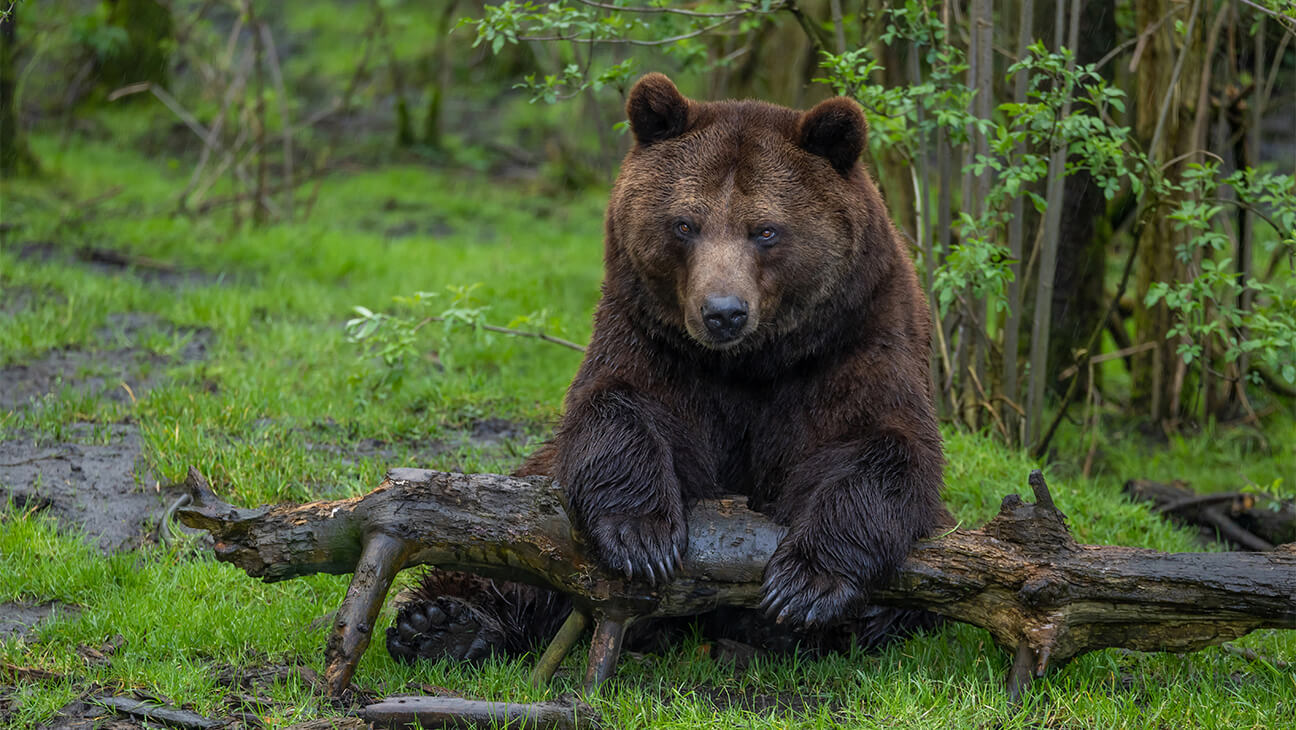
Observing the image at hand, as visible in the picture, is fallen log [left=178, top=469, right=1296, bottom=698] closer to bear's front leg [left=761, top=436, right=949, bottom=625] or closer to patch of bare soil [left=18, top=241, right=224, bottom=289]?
bear's front leg [left=761, top=436, right=949, bottom=625]

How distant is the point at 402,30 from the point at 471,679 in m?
12.1

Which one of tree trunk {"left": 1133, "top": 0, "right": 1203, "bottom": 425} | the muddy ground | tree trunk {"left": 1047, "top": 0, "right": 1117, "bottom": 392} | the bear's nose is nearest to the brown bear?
the bear's nose

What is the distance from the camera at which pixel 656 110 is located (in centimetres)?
452

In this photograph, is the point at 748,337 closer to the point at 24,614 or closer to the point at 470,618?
the point at 470,618

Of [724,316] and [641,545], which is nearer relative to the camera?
[641,545]

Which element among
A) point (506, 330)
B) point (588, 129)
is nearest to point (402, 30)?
point (588, 129)

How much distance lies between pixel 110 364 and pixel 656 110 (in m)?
3.99

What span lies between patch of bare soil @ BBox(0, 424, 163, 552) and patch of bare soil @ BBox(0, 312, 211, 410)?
0.61m

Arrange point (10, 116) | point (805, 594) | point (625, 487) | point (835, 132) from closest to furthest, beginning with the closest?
1. point (805, 594)
2. point (625, 487)
3. point (835, 132)
4. point (10, 116)

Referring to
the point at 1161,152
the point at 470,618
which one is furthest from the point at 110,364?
the point at 1161,152

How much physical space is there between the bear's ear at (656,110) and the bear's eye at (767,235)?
0.51 meters

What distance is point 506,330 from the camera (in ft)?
21.2

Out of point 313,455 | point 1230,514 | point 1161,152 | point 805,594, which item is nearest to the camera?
point 805,594

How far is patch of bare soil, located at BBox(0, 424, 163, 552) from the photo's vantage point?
203 inches
